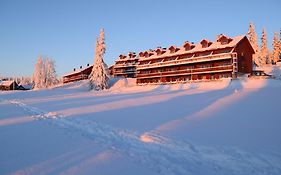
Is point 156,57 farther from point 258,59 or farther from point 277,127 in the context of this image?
point 277,127

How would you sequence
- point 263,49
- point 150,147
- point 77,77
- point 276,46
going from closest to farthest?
point 150,147 → point 276,46 → point 263,49 → point 77,77

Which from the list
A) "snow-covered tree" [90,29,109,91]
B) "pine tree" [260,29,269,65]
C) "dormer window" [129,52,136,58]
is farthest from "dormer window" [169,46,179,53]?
"pine tree" [260,29,269,65]

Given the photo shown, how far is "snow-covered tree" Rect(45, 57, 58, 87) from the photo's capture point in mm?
101438

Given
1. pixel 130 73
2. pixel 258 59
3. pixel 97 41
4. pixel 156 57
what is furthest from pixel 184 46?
pixel 258 59

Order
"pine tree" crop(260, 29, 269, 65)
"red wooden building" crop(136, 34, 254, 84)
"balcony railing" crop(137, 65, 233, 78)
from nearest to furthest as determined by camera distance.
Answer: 1. "balcony railing" crop(137, 65, 233, 78)
2. "red wooden building" crop(136, 34, 254, 84)
3. "pine tree" crop(260, 29, 269, 65)

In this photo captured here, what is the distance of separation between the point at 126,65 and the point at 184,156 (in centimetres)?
8042

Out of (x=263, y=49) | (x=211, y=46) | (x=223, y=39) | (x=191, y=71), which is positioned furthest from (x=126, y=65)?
(x=263, y=49)

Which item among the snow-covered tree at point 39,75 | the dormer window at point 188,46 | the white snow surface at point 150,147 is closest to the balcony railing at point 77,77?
the snow-covered tree at point 39,75

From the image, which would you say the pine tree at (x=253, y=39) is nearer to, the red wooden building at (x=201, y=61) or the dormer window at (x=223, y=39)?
the red wooden building at (x=201, y=61)

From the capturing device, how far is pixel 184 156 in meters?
7.93

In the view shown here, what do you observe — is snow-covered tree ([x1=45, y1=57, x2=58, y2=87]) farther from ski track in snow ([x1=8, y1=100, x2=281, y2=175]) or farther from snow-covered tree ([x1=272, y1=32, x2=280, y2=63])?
ski track in snow ([x1=8, y1=100, x2=281, y2=175])

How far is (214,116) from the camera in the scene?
15117mm

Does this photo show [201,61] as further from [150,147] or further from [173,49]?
[150,147]

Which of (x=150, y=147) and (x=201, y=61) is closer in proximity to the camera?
(x=150, y=147)
